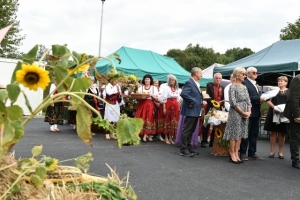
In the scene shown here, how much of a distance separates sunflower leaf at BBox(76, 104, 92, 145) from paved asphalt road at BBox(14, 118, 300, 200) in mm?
2495

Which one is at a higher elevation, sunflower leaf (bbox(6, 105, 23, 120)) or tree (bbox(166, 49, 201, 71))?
tree (bbox(166, 49, 201, 71))

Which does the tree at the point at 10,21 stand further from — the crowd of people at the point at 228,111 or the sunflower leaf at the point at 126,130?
the sunflower leaf at the point at 126,130

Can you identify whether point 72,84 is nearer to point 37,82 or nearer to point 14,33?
point 37,82

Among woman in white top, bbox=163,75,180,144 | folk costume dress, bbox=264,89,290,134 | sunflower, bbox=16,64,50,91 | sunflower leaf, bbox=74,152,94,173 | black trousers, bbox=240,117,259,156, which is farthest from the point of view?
woman in white top, bbox=163,75,180,144

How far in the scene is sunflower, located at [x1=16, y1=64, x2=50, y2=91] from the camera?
1.15m

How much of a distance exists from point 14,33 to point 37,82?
26.2 metres

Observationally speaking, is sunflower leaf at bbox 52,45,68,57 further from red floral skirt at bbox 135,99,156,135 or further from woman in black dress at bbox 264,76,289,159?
red floral skirt at bbox 135,99,156,135

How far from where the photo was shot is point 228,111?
22.2ft

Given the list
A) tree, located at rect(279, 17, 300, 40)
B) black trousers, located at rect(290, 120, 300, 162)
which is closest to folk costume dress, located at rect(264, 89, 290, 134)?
black trousers, located at rect(290, 120, 300, 162)

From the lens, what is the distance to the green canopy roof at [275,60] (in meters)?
10.0

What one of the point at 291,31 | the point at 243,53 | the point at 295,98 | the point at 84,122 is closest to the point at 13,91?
the point at 84,122

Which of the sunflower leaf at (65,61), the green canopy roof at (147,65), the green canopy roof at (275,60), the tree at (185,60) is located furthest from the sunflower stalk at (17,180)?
the tree at (185,60)

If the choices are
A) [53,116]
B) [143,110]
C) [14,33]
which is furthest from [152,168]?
[14,33]

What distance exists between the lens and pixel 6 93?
117 cm
